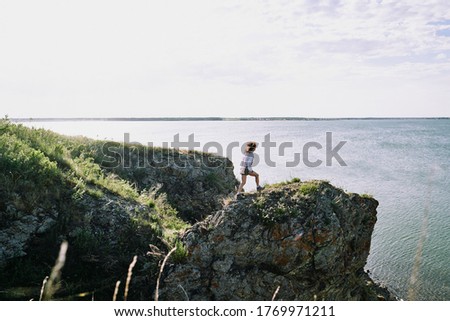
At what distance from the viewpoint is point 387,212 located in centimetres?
3103

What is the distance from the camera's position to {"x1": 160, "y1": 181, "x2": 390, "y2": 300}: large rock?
905 centimetres

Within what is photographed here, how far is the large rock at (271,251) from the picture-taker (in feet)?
29.7

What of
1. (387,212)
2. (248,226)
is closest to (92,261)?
(248,226)

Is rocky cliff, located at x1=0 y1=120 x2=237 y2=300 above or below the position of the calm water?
above

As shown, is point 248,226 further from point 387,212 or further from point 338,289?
point 387,212

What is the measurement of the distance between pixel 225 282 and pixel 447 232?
23928 millimetres

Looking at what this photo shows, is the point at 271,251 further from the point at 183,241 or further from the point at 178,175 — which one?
the point at 178,175

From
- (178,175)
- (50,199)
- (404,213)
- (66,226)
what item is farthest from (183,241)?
(404,213)

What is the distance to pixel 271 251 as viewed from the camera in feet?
31.8

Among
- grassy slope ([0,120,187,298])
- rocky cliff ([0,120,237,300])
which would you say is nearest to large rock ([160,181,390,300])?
rocky cliff ([0,120,237,300])

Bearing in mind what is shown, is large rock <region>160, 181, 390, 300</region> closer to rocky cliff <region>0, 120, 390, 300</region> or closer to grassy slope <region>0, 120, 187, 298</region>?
rocky cliff <region>0, 120, 390, 300</region>

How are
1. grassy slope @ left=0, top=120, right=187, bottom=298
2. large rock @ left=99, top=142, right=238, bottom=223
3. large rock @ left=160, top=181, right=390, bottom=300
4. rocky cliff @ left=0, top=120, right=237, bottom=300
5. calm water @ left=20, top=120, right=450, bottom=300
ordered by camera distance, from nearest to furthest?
rocky cliff @ left=0, top=120, right=237, bottom=300, grassy slope @ left=0, top=120, right=187, bottom=298, large rock @ left=160, top=181, right=390, bottom=300, calm water @ left=20, top=120, right=450, bottom=300, large rock @ left=99, top=142, right=238, bottom=223

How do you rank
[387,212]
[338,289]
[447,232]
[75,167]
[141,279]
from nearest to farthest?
1. [141,279]
2. [338,289]
3. [75,167]
4. [447,232]
5. [387,212]

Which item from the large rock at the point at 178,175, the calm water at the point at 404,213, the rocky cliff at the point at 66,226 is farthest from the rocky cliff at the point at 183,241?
the large rock at the point at 178,175
